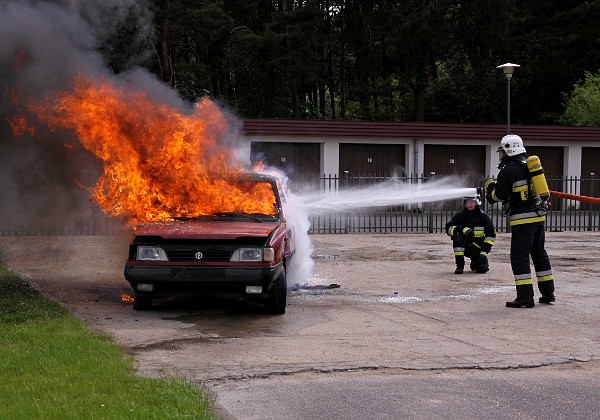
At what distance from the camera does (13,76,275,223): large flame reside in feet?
31.8

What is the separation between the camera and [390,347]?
735 centimetres

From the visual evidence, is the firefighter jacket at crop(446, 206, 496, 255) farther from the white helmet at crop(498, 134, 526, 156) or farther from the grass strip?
the grass strip

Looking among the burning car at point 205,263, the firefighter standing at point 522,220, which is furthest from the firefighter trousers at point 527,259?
the burning car at point 205,263

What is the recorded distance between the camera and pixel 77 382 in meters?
5.68

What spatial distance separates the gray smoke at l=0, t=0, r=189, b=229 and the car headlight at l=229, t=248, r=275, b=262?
2.67m

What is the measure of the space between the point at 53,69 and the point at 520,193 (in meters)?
5.69

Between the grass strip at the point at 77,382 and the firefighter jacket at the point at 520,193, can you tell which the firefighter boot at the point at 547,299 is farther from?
the grass strip at the point at 77,382

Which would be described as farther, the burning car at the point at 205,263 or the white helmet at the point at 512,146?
the white helmet at the point at 512,146

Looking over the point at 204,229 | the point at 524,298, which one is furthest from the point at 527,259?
the point at 204,229

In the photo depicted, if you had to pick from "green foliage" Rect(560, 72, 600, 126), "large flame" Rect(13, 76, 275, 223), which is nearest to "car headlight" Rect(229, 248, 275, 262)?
"large flame" Rect(13, 76, 275, 223)

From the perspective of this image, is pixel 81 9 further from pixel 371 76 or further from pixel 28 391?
pixel 371 76

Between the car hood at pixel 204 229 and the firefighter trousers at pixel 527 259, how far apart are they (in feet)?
9.44

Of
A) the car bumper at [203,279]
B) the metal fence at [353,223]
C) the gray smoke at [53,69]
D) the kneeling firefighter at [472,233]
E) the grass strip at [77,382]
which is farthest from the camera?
the metal fence at [353,223]

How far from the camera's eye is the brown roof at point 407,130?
3019 centimetres
